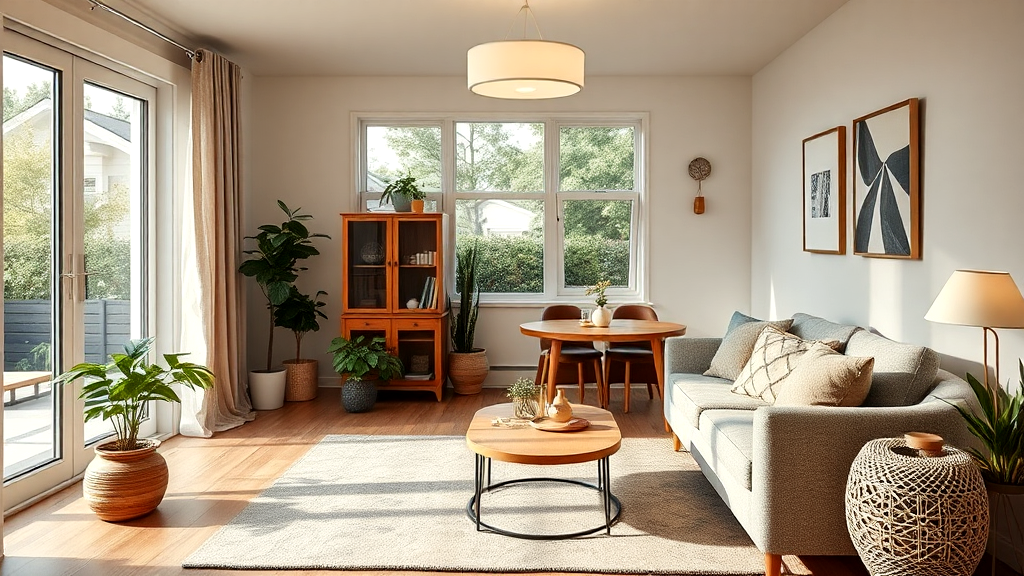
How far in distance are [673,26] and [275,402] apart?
373 centimetres

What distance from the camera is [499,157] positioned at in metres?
6.33

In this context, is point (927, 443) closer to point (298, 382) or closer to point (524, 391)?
point (524, 391)

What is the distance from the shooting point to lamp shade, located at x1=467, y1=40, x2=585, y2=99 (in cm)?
332

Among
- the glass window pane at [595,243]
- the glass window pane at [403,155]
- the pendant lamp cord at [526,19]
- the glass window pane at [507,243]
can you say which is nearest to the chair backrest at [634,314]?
the glass window pane at [595,243]

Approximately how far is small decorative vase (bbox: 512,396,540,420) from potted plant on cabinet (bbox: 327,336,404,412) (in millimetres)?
2278

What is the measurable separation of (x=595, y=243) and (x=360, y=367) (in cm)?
218

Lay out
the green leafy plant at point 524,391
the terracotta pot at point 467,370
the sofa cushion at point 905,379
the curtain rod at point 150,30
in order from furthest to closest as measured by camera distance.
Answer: the terracotta pot at point 467,370, the curtain rod at point 150,30, the green leafy plant at point 524,391, the sofa cushion at point 905,379

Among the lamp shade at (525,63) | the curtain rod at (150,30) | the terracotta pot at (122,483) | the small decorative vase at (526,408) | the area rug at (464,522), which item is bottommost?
the area rug at (464,522)

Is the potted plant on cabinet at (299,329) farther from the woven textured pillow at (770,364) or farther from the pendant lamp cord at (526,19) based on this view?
the woven textured pillow at (770,364)

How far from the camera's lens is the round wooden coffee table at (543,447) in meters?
2.85

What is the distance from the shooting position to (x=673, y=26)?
15.6 feet

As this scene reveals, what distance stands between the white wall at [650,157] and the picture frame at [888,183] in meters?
2.01

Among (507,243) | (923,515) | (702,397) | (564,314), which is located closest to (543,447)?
(702,397)

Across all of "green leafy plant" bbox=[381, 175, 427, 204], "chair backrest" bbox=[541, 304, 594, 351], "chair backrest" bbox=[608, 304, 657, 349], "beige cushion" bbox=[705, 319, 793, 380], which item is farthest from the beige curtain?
"beige cushion" bbox=[705, 319, 793, 380]
